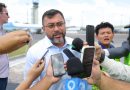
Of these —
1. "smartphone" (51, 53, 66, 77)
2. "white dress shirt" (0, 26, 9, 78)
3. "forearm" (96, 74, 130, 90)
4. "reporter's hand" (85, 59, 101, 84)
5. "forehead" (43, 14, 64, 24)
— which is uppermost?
"forehead" (43, 14, 64, 24)

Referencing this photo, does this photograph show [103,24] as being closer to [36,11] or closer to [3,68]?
[3,68]

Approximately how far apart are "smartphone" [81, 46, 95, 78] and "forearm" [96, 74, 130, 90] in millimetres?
255

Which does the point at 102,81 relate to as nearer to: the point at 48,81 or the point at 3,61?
the point at 48,81

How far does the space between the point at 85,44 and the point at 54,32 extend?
51.6 inches

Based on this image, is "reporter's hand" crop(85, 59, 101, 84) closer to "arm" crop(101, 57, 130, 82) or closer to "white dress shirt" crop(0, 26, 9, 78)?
"arm" crop(101, 57, 130, 82)

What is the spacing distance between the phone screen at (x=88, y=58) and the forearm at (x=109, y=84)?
261 mm

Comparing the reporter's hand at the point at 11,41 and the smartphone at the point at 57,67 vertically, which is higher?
the reporter's hand at the point at 11,41

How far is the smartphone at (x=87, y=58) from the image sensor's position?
2443 mm

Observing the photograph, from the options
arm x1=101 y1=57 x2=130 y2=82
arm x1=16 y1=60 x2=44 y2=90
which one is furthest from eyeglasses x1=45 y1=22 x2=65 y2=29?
arm x1=16 y1=60 x2=44 y2=90

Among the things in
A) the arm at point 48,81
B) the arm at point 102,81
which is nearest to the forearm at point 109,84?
the arm at point 102,81

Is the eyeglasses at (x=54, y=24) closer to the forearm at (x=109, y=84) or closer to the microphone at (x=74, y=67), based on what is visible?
the forearm at (x=109, y=84)

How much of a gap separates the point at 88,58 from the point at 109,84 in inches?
16.1

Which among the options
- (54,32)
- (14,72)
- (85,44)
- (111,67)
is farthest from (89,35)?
(14,72)

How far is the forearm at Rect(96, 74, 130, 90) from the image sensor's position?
2.73m
